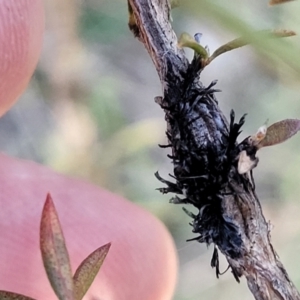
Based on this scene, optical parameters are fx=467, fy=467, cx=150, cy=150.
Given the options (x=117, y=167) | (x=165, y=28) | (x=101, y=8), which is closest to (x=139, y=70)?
(x=101, y=8)

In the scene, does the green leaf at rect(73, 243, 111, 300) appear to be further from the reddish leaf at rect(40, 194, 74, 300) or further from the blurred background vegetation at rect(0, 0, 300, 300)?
the blurred background vegetation at rect(0, 0, 300, 300)

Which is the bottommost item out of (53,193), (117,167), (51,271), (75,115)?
(51,271)

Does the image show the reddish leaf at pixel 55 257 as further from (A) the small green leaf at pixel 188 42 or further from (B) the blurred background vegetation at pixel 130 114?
(B) the blurred background vegetation at pixel 130 114

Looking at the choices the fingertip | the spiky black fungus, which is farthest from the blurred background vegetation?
the spiky black fungus

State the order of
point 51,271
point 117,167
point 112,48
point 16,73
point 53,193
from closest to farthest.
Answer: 1. point 51,271
2. point 16,73
3. point 53,193
4. point 117,167
5. point 112,48

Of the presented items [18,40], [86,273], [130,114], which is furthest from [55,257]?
[130,114]

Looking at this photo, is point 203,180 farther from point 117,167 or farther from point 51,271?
point 117,167
